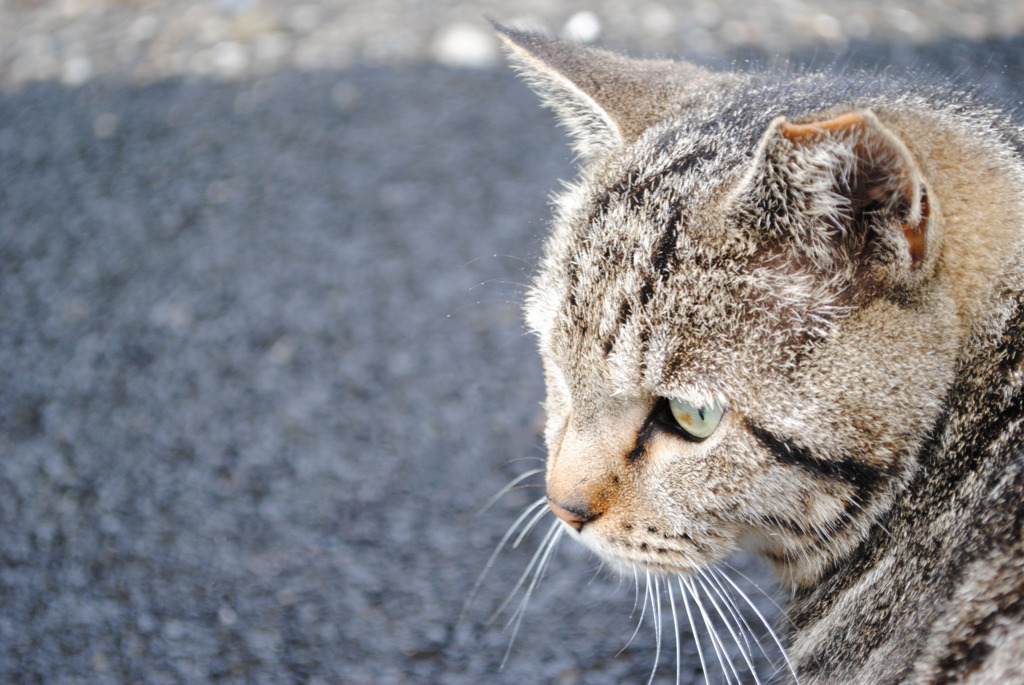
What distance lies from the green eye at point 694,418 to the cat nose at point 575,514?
9.0 inches

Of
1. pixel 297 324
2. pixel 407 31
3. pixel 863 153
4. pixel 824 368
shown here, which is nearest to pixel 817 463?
pixel 824 368

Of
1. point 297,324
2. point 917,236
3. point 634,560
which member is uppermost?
point 917,236

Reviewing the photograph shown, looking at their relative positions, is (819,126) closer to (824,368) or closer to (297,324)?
(824,368)

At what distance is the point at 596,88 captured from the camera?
1.54 m

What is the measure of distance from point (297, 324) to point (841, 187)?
2106mm

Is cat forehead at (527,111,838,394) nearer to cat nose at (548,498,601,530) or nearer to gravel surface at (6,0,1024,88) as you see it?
cat nose at (548,498,601,530)

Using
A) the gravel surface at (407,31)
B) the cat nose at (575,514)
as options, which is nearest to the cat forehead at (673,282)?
the cat nose at (575,514)

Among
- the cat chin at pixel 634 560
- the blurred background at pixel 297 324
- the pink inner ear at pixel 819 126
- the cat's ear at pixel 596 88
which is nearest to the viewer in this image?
the pink inner ear at pixel 819 126

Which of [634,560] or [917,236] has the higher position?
[917,236]

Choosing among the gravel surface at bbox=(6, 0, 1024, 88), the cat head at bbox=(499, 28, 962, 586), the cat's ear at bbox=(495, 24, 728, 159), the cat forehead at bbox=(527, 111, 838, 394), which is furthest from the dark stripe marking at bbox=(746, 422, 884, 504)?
the gravel surface at bbox=(6, 0, 1024, 88)

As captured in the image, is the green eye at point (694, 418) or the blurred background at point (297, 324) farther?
the blurred background at point (297, 324)

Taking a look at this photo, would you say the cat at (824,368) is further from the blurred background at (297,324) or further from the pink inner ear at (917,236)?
the blurred background at (297,324)

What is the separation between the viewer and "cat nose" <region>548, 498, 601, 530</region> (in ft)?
4.39

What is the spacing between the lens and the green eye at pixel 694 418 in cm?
122
